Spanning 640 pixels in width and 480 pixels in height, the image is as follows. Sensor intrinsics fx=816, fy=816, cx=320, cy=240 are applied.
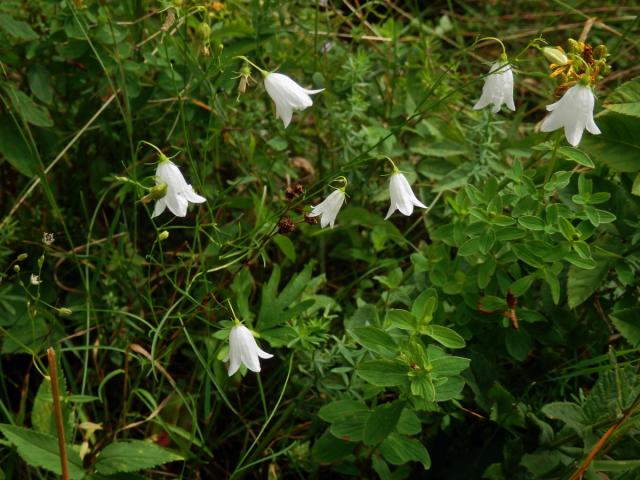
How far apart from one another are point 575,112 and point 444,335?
510 millimetres

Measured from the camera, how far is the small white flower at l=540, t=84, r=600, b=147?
5.21 feet

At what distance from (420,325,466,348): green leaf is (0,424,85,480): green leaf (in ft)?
2.57

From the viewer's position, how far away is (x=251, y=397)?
218cm

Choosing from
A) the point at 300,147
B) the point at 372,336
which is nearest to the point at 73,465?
the point at 372,336

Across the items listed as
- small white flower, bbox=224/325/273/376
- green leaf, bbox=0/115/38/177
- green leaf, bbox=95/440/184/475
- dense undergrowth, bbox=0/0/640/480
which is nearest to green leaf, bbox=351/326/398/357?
dense undergrowth, bbox=0/0/640/480

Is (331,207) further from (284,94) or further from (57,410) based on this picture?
(57,410)

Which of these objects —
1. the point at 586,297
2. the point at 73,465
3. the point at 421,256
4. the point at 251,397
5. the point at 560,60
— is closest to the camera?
the point at 560,60

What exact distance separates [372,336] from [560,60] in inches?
26.1

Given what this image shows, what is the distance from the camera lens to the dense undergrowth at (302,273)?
1743 mm

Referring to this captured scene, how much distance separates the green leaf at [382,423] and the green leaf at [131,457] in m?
0.40

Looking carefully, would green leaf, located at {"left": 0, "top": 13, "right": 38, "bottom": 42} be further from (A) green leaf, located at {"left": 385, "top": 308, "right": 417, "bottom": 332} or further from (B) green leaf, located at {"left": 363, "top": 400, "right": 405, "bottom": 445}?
(B) green leaf, located at {"left": 363, "top": 400, "right": 405, "bottom": 445}

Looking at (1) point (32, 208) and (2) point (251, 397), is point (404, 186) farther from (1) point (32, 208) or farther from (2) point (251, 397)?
(1) point (32, 208)

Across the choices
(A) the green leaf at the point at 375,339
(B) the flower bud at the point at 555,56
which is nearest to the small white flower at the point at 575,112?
(B) the flower bud at the point at 555,56

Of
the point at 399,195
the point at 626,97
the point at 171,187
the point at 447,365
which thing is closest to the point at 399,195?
the point at 399,195
